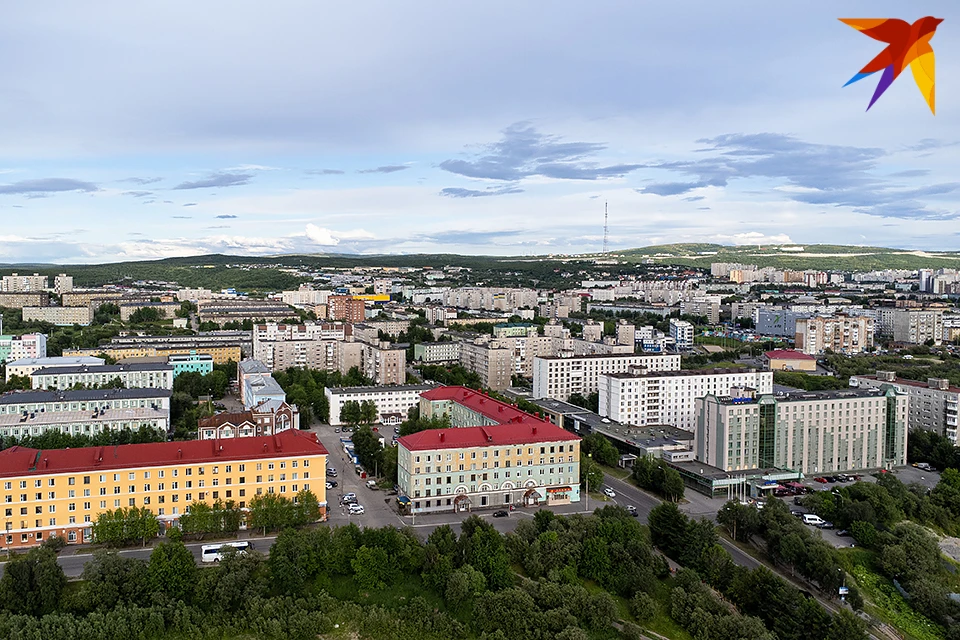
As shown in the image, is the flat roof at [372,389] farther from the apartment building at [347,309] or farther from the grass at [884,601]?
the apartment building at [347,309]

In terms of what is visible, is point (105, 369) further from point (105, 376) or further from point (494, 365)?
point (494, 365)

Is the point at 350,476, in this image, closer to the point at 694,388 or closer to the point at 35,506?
the point at 35,506

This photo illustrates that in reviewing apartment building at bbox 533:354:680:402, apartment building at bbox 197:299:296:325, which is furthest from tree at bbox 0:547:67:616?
apartment building at bbox 197:299:296:325

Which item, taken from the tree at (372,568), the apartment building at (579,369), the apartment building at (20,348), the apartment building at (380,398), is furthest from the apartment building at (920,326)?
the apartment building at (20,348)

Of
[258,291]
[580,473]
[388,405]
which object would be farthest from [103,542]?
[258,291]

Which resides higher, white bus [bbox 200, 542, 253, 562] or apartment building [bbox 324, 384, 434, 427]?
apartment building [bbox 324, 384, 434, 427]

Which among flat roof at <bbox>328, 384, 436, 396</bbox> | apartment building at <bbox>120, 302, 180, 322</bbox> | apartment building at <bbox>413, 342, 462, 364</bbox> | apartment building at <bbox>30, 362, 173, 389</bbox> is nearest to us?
flat roof at <bbox>328, 384, 436, 396</bbox>

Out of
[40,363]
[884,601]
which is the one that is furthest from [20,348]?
[884,601]

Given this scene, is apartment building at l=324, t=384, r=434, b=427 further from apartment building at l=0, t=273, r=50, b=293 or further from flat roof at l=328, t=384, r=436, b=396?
apartment building at l=0, t=273, r=50, b=293
